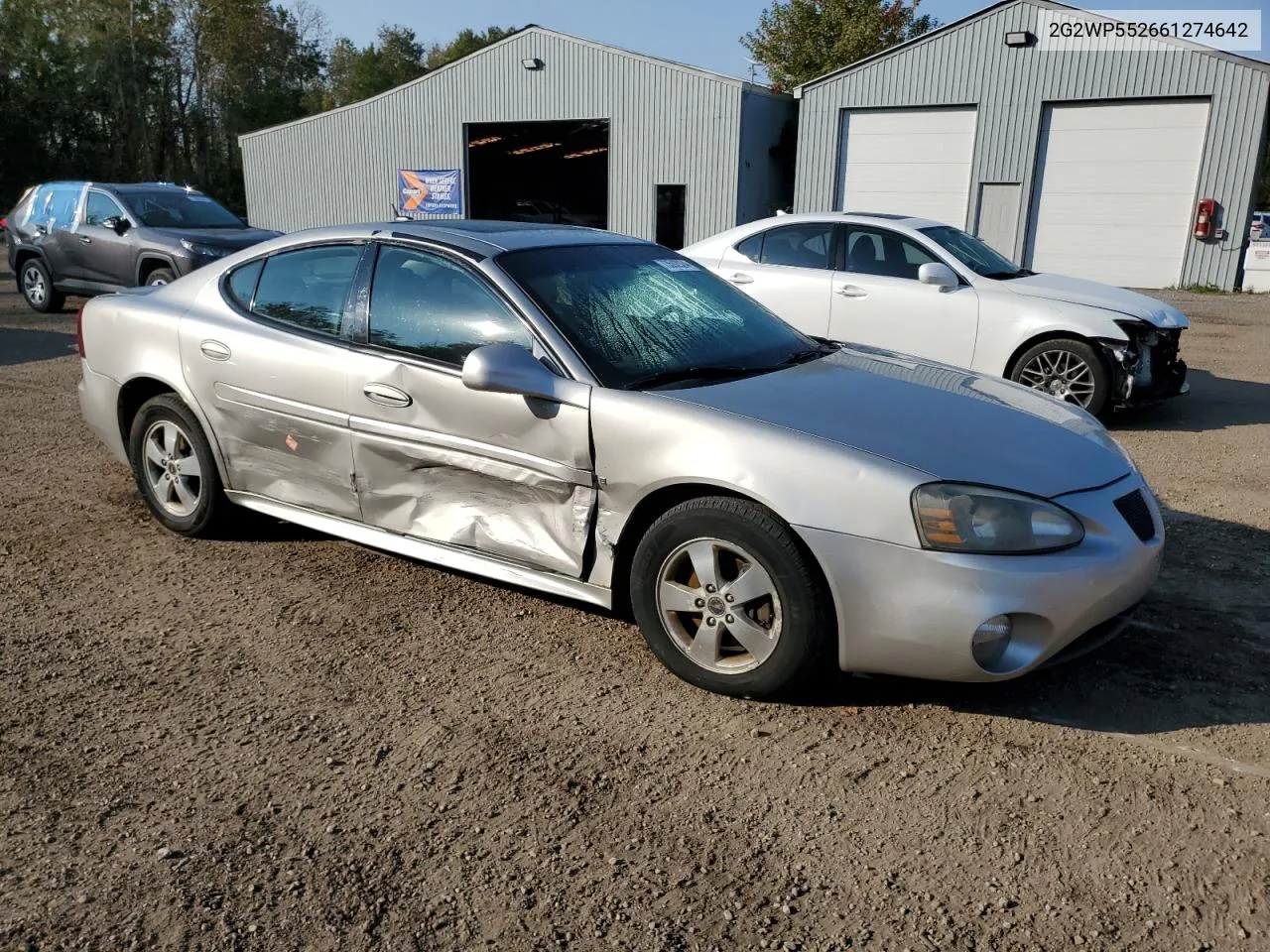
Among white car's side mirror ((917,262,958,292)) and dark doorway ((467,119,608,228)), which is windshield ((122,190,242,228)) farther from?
dark doorway ((467,119,608,228))

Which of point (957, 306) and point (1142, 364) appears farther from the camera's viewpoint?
point (957, 306)

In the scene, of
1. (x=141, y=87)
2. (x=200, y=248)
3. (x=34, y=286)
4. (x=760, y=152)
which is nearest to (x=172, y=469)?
(x=200, y=248)

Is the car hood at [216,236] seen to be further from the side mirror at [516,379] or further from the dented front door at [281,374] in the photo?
the side mirror at [516,379]

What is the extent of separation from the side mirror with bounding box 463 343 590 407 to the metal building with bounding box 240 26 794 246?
72.0 feet

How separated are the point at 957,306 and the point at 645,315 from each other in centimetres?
455

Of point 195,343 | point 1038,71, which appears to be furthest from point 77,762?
point 1038,71

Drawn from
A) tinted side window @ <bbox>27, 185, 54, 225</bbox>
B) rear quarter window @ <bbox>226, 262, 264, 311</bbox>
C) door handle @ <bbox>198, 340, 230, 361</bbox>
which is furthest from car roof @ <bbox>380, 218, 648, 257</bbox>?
tinted side window @ <bbox>27, 185, 54, 225</bbox>

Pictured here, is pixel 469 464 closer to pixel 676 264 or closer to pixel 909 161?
pixel 676 264

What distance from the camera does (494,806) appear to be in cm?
286

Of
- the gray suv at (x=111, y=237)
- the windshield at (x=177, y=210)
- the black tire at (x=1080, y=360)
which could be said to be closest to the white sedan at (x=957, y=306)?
the black tire at (x=1080, y=360)

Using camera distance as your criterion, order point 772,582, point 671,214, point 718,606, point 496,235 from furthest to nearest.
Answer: point 671,214, point 496,235, point 718,606, point 772,582

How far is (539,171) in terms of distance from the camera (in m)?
36.4

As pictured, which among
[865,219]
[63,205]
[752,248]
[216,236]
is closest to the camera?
[865,219]

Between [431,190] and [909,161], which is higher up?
[909,161]
